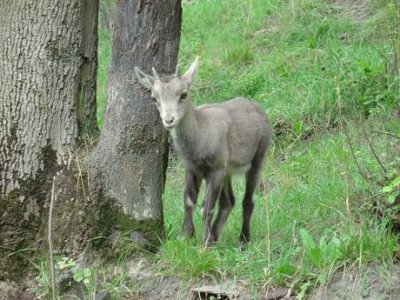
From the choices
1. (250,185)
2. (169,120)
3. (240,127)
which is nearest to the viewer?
(169,120)

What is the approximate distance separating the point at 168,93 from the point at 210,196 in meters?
1.01

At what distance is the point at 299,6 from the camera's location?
14.7 meters

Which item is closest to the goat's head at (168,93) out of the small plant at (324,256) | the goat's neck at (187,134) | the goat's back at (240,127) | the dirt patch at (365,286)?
the goat's neck at (187,134)

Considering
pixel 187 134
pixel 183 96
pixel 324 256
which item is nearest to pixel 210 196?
pixel 187 134

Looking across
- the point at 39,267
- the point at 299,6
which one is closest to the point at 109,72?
the point at 39,267

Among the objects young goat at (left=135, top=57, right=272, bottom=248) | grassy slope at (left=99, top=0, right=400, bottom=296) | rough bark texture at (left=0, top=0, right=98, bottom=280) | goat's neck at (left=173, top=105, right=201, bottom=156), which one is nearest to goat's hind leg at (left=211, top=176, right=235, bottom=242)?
young goat at (left=135, top=57, right=272, bottom=248)

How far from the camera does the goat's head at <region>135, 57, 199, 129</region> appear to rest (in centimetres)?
731

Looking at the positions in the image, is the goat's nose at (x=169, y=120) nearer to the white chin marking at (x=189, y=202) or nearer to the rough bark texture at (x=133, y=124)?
the rough bark texture at (x=133, y=124)

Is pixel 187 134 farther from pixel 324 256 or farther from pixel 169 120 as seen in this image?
pixel 324 256

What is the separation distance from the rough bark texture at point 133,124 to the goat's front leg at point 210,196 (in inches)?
17.4

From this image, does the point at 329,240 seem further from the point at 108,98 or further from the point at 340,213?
the point at 108,98

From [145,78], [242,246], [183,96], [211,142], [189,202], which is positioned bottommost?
[242,246]

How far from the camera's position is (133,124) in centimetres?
758

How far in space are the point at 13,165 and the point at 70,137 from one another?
0.53 m
